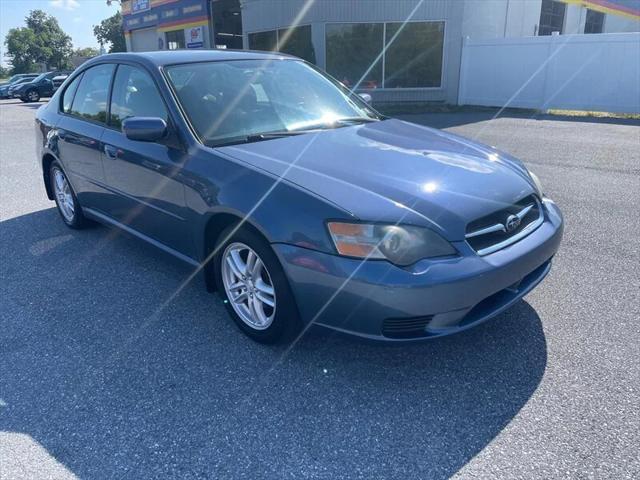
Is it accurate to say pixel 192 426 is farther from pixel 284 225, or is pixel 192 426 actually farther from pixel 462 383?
pixel 462 383

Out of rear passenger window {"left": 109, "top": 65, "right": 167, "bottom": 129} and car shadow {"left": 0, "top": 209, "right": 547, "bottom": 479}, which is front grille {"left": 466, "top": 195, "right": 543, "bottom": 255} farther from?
rear passenger window {"left": 109, "top": 65, "right": 167, "bottom": 129}

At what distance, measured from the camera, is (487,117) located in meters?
13.8

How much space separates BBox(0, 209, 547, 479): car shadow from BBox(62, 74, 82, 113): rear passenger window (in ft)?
6.65

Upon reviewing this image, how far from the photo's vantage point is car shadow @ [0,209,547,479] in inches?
89.6

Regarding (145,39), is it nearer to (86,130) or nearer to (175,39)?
(175,39)

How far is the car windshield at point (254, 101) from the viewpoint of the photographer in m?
3.40

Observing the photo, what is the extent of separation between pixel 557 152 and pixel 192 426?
26.0 ft

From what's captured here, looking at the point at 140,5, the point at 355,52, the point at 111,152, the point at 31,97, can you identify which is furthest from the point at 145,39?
the point at 111,152

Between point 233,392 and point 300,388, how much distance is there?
1.14 feet

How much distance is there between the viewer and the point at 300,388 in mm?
2725

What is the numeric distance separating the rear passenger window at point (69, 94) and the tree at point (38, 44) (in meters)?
94.3

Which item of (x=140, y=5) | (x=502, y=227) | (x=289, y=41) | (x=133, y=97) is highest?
(x=140, y=5)

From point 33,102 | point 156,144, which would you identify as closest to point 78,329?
point 156,144

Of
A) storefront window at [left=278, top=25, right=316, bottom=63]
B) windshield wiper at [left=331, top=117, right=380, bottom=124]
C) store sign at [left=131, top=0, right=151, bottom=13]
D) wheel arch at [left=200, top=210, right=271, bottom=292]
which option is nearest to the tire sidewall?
wheel arch at [left=200, top=210, right=271, bottom=292]
